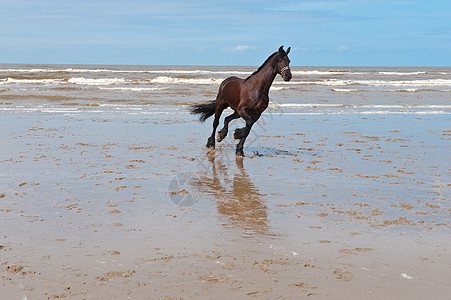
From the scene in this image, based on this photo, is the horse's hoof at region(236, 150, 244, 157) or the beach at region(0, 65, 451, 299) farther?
the horse's hoof at region(236, 150, 244, 157)

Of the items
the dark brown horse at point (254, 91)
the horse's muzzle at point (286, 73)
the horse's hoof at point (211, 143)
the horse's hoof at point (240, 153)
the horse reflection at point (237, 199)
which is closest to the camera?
the horse reflection at point (237, 199)

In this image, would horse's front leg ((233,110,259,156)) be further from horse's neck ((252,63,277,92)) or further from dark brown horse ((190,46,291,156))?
horse's neck ((252,63,277,92))

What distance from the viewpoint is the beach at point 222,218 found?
374 centimetres

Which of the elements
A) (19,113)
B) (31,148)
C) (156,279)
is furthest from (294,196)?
(19,113)

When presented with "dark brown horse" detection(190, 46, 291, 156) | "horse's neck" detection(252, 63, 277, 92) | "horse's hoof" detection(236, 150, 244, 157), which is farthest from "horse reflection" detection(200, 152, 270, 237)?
"horse's neck" detection(252, 63, 277, 92)

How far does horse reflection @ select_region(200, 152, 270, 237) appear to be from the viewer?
5195 millimetres

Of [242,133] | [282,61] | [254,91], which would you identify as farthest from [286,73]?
[242,133]

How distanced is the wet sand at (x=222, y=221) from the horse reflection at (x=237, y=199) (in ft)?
0.07

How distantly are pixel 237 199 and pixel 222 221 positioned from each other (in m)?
1.03

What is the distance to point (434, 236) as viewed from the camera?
16.0ft

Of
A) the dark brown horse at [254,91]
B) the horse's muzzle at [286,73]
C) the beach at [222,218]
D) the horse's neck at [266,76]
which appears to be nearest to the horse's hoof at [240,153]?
the dark brown horse at [254,91]

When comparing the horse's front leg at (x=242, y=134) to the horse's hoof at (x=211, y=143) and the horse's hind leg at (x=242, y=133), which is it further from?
the horse's hoof at (x=211, y=143)

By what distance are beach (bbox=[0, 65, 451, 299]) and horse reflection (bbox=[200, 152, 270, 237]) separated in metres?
0.03

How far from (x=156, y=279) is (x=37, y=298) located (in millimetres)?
804
